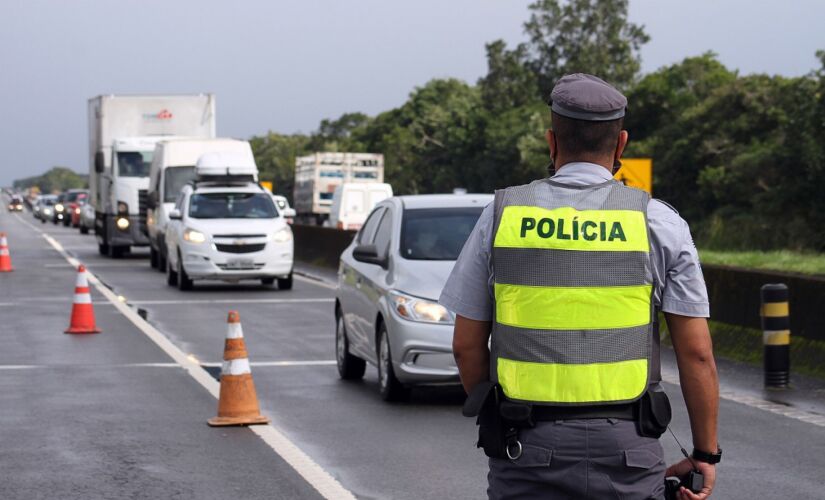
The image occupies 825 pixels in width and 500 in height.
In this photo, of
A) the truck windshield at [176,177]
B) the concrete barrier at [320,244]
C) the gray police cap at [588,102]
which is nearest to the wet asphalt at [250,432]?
the gray police cap at [588,102]

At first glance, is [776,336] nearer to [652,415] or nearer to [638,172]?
[638,172]

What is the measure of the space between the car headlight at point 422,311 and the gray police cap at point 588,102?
7.76 metres

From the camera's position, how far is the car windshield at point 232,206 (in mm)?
27312

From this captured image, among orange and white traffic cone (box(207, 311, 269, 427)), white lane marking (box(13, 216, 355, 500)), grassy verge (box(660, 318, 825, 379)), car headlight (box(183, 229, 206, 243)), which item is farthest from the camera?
car headlight (box(183, 229, 206, 243))

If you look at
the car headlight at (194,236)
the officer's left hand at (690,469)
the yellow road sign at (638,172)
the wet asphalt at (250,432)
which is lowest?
the wet asphalt at (250,432)

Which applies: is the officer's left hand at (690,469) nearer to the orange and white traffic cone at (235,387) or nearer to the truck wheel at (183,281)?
the orange and white traffic cone at (235,387)

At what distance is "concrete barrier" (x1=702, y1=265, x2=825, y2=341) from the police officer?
10.2m

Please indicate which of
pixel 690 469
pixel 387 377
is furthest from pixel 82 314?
pixel 690 469

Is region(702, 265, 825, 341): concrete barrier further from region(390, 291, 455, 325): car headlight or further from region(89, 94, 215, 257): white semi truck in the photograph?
region(89, 94, 215, 257): white semi truck

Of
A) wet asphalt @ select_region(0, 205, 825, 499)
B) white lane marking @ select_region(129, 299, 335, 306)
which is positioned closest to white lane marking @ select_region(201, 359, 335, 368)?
wet asphalt @ select_region(0, 205, 825, 499)

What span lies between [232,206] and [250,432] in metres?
17.4

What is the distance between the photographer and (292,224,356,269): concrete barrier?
32719mm

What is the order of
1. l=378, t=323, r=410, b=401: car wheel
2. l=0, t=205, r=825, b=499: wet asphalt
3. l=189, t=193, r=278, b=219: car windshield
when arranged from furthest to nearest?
1. l=189, t=193, r=278, b=219: car windshield
2. l=378, t=323, r=410, b=401: car wheel
3. l=0, t=205, r=825, b=499: wet asphalt

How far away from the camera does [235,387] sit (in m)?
10.7
